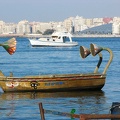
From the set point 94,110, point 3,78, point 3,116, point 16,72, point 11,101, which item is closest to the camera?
point 3,116

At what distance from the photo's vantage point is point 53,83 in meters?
31.0

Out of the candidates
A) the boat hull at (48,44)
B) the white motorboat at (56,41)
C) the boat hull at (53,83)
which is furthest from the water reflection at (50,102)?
the boat hull at (48,44)

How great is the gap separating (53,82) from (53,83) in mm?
122

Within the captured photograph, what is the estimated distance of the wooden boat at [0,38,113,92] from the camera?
3056 cm

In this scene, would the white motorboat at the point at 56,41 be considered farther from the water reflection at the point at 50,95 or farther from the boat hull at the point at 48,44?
the water reflection at the point at 50,95

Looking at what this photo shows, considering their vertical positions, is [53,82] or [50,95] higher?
[53,82]

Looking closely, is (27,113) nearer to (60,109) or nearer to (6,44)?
(60,109)

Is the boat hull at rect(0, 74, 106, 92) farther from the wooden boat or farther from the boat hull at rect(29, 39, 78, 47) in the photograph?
the boat hull at rect(29, 39, 78, 47)

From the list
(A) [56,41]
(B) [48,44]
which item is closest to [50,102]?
(A) [56,41]

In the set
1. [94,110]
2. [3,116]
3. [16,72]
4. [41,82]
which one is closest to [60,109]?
[94,110]

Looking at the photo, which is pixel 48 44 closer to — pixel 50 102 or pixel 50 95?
pixel 50 95

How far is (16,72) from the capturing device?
48531 millimetres

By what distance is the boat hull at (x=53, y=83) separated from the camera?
30.6m

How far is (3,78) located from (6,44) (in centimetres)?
177
